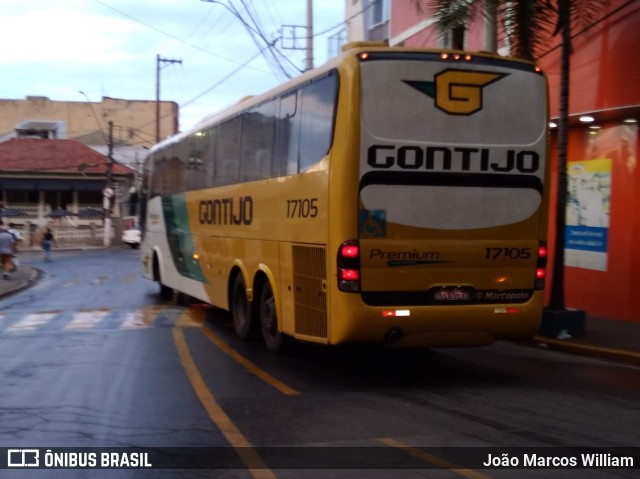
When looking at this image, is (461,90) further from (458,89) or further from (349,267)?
(349,267)

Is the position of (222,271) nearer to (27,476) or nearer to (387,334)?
(387,334)

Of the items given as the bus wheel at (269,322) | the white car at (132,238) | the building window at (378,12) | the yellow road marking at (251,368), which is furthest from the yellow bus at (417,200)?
the white car at (132,238)

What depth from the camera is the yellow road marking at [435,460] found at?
5.90 m

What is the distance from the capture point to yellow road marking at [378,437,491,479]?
590cm

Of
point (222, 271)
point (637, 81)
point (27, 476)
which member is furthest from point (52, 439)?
point (637, 81)

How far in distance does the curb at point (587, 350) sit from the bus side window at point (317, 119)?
17.3 ft

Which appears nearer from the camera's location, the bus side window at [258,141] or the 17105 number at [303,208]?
the 17105 number at [303,208]

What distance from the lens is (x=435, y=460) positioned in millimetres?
6250

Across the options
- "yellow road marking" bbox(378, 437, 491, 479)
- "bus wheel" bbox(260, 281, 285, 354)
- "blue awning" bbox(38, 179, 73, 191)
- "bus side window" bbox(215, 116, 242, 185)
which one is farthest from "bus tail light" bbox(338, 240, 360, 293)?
"blue awning" bbox(38, 179, 73, 191)

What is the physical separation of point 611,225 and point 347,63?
27.3 ft

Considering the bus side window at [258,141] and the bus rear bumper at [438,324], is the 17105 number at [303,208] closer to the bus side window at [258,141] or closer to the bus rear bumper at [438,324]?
the bus side window at [258,141]

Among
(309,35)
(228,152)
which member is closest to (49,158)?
(309,35)

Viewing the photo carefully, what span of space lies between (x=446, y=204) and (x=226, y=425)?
354 cm

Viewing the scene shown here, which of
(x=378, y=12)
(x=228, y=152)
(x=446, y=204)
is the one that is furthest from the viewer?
(x=378, y=12)
